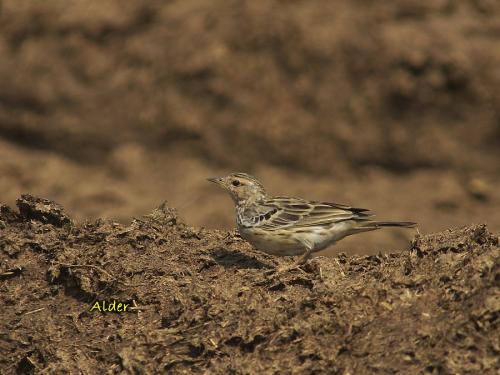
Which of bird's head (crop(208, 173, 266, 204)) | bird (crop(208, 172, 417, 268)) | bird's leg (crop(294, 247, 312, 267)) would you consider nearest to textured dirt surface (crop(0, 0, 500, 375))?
bird's head (crop(208, 173, 266, 204))

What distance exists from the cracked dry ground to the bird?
252mm

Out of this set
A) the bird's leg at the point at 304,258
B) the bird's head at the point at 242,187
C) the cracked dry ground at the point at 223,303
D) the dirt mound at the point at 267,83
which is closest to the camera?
the cracked dry ground at the point at 223,303

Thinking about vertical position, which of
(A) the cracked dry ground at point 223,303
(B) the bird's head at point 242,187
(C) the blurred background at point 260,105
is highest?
(C) the blurred background at point 260,105

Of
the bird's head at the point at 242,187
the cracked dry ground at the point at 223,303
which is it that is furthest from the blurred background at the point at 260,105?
the cracked dry ground at the point at 223,303

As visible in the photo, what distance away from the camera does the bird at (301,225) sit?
35.0ft

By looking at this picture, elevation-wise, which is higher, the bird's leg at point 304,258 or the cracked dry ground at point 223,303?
the bird's leg at point 304,258

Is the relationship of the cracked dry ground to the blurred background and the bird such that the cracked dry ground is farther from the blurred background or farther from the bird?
the blurred background

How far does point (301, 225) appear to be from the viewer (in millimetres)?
10914

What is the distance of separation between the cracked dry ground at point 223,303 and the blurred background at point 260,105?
30.8ft

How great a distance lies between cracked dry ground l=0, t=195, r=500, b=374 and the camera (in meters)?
7.62

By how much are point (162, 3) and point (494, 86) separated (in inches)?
312

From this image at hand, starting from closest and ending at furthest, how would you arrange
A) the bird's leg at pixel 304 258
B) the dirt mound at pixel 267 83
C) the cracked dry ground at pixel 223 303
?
the cracked dry ground at pixel 223 303, the bird's leg at pixel 304 258, the dirt mound at pixel 267 83

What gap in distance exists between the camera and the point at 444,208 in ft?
65.3

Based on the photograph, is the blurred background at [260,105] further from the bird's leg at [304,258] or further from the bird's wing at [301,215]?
the bird's leg at [304,258]
